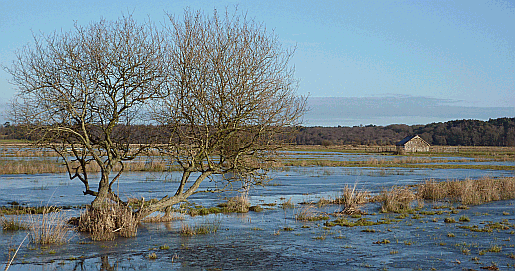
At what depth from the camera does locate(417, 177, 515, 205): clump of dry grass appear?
26172 millimetres

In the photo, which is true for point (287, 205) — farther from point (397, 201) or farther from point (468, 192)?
point (468, 192)

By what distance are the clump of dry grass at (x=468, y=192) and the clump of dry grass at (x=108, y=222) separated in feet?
58.9

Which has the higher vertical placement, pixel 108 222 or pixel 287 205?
pixel 108 222

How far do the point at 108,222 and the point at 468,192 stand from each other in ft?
64.2

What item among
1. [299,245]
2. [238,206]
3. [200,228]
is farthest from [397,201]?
[200,228]

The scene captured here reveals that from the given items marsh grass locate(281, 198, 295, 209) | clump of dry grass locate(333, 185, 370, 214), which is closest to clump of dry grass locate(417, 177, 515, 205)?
clump of dry grass locate(333, 185, 370, 214)

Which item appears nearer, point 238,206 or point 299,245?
point 299,245

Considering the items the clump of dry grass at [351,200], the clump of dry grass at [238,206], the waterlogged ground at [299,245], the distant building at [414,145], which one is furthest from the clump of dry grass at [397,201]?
the distant building at [414,145]

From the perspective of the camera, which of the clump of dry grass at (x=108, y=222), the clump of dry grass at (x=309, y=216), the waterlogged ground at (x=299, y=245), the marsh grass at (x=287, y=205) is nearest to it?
the waterlogged ground at (x=299, y=245)

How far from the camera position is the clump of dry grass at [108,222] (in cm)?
1508

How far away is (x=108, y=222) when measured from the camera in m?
15.2

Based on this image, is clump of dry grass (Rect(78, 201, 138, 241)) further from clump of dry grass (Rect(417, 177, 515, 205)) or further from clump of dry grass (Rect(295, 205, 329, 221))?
clump of dry grass (Rect(417, 177, 515, 205))

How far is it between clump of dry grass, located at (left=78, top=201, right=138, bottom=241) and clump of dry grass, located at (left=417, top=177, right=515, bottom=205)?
17953mm

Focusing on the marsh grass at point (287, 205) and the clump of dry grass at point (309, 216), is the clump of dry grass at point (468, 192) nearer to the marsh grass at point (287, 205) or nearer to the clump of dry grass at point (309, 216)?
the marsh grass at point (287, 205)
